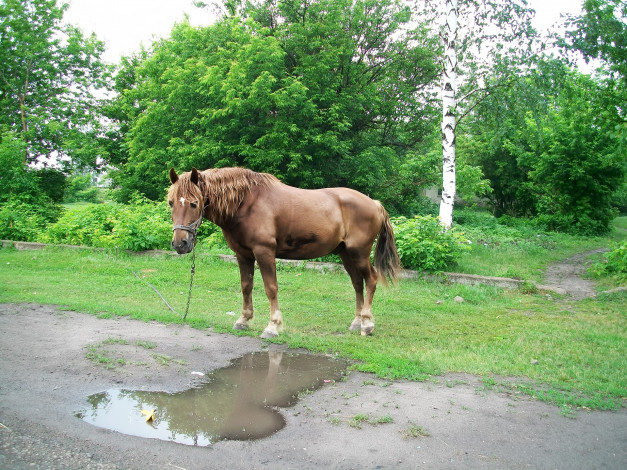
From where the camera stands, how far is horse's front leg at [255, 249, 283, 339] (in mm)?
6420

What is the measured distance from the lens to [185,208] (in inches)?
232

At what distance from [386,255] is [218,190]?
3085mm

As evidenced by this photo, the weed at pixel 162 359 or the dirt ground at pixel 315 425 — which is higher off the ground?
the weed at pixel 162 359

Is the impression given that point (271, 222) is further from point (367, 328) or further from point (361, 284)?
point (367, 328)

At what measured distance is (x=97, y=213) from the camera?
47.9 feet

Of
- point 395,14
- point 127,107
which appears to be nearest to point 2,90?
point 127,107

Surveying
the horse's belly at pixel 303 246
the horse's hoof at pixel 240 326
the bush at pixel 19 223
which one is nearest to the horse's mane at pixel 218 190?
the horse's belly at pixel 303 246

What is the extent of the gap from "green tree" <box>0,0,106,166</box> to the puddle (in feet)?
69.8

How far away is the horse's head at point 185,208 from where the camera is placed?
580cm

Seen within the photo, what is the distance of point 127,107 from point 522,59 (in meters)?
17.5

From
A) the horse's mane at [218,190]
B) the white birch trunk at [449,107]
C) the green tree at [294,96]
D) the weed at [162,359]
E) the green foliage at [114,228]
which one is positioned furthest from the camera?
the green tree at [294,96]

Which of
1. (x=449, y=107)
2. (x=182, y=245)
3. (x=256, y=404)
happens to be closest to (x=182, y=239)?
(x=182, y=245)

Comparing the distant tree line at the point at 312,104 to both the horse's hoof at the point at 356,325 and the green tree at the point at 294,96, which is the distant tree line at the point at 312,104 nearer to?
the green tree at the point at 294,96

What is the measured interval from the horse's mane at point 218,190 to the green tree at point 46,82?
19.2 meters
